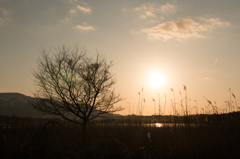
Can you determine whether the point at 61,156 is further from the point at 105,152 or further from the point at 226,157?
the point at 226,157

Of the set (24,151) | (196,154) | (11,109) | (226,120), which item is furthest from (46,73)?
(11,109)

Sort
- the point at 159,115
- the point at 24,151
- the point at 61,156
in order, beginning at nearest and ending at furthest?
the point at 24,151
the point at 61,156
the point at 159,115

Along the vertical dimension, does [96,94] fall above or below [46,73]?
below

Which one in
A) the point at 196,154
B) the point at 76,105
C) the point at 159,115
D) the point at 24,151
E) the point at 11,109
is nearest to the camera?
the point at 24,151

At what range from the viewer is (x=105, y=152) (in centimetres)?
515

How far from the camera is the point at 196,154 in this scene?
539 centimetres

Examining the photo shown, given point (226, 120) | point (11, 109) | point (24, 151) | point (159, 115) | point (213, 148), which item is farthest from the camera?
point (11, 109)

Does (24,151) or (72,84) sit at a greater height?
(72,84)

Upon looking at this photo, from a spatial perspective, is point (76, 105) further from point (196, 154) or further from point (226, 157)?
point (226, 157)

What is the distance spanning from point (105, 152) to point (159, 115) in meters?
7.40

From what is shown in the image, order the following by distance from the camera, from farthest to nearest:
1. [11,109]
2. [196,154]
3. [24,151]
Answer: [11,109] → [196,154] → [24,151]

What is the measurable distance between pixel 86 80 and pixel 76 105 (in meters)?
1.36

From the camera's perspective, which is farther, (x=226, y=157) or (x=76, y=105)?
(x=76, y=105)

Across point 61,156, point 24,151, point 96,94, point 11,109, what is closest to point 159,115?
point 96,94
